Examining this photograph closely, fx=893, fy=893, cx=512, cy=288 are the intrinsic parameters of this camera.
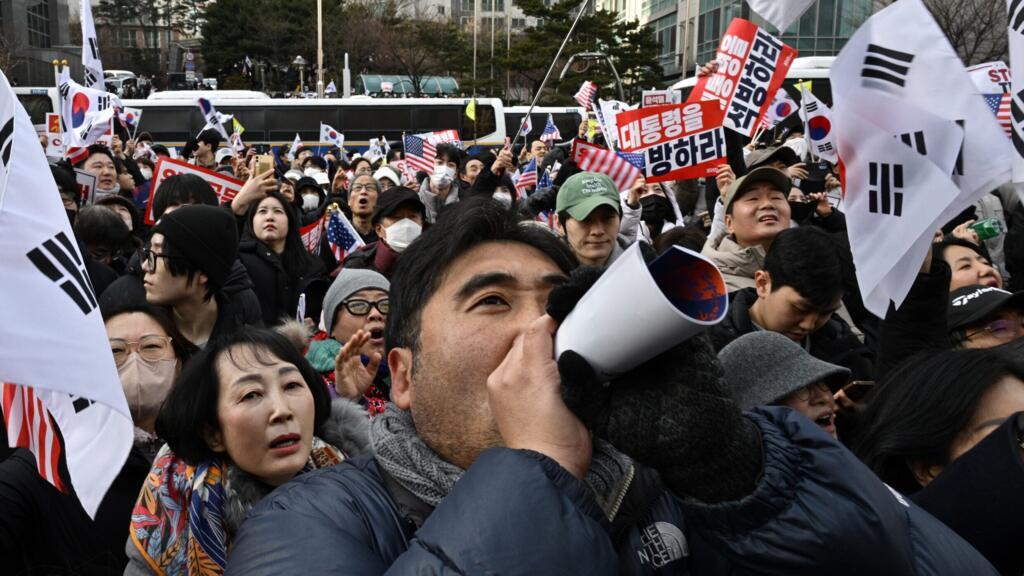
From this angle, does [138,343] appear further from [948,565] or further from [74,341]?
[948,565]

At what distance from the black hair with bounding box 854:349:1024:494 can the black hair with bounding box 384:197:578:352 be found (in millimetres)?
1011

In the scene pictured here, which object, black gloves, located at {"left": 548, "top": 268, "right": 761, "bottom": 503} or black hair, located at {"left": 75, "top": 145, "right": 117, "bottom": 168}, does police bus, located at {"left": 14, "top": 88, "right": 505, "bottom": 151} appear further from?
black gloves, located at {"left": 548, "top": 268, "right": 761, "bottom": 503}

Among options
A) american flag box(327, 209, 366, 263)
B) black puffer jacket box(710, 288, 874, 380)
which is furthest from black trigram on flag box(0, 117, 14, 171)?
american flag box(327, 209, 366, 263)

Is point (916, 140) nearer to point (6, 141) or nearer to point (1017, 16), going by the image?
point (1017, 16)

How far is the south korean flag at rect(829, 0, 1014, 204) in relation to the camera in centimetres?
272

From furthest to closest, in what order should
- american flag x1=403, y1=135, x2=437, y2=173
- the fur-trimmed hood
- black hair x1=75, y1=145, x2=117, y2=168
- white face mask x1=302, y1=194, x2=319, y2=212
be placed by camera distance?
american flag x1=403, y1=135, x2=437, y2=173 < white face mask x1=302, y1=194, x2=319, y2=212 < black hair x1=75, y1=145, x2=117, y2=168 < the fur-trimmed hood

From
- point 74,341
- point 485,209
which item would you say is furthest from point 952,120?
point 74,341

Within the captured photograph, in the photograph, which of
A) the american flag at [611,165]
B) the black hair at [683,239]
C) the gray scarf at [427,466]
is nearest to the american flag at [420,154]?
the american flag at [611,165]

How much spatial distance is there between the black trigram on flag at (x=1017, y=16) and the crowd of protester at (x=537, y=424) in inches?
29.4

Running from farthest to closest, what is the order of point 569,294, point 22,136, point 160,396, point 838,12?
point 838,12
point 160,396
point 22,136
point 569,294

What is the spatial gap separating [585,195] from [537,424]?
3280 millimetres

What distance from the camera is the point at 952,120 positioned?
8.92ft

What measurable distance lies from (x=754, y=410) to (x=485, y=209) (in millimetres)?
620

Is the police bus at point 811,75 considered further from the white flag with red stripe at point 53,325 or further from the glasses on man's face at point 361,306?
the white flag with red stripe at point 53,325
